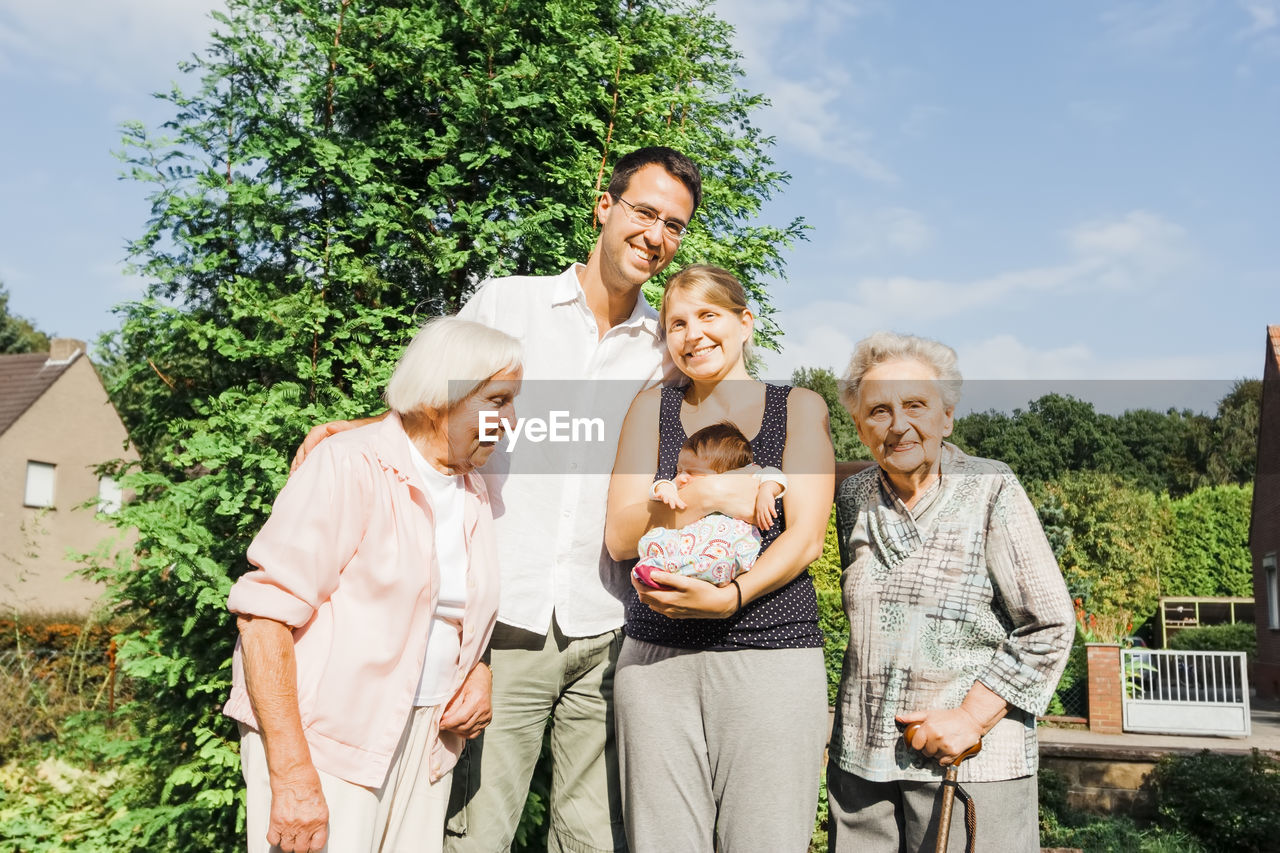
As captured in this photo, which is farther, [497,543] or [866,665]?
[497,543]

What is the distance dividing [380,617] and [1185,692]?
14453mm

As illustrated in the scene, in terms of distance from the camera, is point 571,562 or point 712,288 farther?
point 571,562

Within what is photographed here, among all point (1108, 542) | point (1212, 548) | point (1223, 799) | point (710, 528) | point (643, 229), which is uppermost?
point (643, 229)

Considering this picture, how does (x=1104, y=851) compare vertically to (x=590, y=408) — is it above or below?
below

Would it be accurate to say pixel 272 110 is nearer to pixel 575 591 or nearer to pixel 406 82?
pixel 406 82

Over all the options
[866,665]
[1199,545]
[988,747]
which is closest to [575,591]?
[866,665]

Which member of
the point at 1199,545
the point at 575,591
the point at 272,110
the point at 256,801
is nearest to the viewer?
the point at 256,801

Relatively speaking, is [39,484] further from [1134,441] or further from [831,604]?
[1134,441]

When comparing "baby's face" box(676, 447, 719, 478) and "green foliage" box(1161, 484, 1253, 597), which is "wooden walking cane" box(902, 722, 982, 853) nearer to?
"baby's face" box(676, 447, 719, 478)

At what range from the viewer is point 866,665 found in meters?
2.35

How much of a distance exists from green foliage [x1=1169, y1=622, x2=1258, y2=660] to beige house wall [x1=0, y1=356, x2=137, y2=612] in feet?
83.0

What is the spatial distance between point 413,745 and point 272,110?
2.99m

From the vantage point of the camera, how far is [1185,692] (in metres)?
13.5

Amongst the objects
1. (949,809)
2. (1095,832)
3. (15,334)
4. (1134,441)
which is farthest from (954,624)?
(1134,441)
